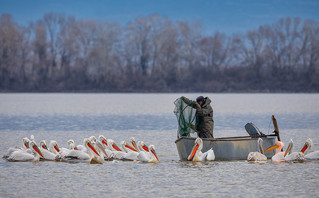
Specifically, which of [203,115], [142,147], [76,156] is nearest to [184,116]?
[203,115]

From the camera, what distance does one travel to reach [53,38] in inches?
3605

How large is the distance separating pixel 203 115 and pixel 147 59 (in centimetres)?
7103

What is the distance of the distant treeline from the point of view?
84125mm

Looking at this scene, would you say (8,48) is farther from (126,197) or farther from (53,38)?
(126,197)

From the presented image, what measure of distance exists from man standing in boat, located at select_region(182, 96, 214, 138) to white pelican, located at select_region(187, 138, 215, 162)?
2.93 ft

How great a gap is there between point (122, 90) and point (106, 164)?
71663 mm

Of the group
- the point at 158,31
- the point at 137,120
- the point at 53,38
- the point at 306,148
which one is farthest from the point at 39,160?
the point at 53,38

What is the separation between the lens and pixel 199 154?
52.3 ft

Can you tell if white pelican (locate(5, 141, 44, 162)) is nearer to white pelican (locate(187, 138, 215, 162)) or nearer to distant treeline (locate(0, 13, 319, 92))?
white pelican (locate(187, 138, 215, 162))

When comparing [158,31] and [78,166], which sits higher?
[158,31]

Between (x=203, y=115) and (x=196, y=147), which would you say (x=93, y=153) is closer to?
(x=196, y=147)

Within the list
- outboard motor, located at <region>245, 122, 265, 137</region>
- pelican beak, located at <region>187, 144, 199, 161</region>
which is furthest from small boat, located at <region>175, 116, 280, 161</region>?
outboard motor, located at <region>245, 122, 265, 137</region>

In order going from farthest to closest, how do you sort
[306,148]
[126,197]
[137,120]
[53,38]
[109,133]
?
Answer: [53,38]
[137,120]
[109,133]
[306,148]
[126,197]

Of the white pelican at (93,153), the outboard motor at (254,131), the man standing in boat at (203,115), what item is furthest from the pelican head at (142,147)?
the outboard motor at (254,131)
